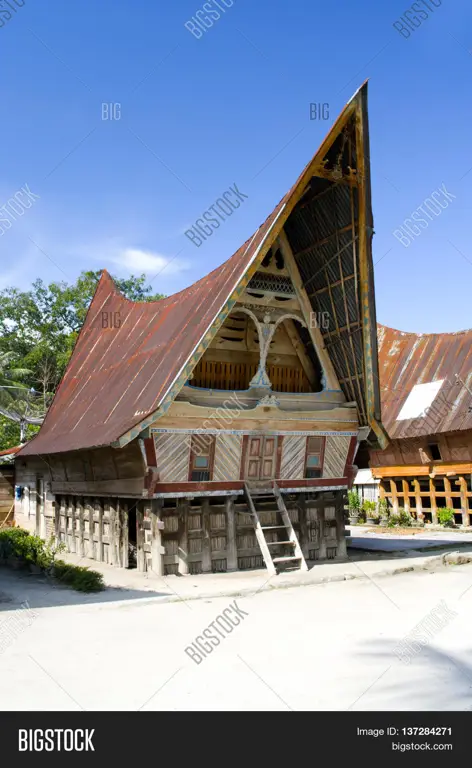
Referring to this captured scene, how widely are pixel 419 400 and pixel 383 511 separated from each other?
17.8 ft

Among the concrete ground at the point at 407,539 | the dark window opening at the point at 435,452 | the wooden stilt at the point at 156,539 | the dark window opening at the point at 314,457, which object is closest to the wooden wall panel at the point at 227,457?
the wooden stilt at the point at 156,539

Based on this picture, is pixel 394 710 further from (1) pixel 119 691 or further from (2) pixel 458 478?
(2) pixel 458 478

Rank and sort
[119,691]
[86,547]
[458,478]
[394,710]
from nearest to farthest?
[394,710] → [119,691] → [86,547] → [458,478]

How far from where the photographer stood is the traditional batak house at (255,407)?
1491 centimetres

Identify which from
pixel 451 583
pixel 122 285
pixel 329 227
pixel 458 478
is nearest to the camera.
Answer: pixel 451 583

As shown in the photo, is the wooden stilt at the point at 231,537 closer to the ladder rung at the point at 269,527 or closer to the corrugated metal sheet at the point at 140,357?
the ladder rung at the point at 269,527

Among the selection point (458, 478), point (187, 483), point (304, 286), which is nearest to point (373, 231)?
point (304, 286)

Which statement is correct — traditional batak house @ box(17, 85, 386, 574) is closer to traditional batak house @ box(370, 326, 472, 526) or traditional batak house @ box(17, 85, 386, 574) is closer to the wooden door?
the wooden door

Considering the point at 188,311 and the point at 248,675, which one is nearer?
the point at 248,675

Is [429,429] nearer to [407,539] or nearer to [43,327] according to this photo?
[407,539]

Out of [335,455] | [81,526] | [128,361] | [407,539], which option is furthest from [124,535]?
[407,539]

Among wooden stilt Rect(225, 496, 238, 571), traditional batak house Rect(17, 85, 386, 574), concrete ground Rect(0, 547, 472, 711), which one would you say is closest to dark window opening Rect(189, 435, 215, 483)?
traditional batak house Rect(17, 85, 386, 574)

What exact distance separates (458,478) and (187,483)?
16.9 metres

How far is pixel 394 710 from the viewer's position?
21.3 ft
